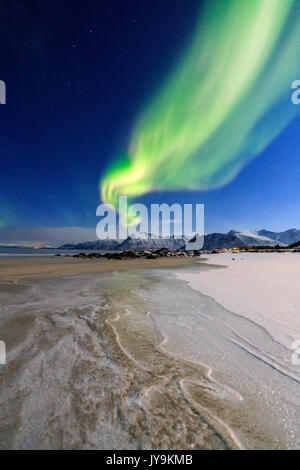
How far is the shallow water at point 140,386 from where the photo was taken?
141 centimetres

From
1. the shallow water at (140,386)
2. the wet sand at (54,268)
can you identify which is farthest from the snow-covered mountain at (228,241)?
the shallow water at (140,386)

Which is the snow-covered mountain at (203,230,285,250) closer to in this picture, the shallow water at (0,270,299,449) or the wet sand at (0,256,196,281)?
the wet sand at (0,256,196,281)

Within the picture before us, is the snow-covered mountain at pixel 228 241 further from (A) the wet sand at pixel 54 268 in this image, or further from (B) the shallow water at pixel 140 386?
(B) the shallow water at pixel 140 386

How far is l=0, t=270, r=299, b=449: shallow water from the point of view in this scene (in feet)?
4.64

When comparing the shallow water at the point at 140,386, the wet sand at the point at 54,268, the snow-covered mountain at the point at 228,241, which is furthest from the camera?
the snow-covered mountain at the point at 228,241

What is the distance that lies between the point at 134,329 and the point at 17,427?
6.78ft

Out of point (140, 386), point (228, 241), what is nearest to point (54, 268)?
point (140, 386)

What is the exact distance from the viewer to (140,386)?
1.94 m

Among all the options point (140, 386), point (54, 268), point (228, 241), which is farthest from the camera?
point (228, 241)

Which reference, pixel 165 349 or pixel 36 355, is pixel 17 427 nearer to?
pixel 36 355

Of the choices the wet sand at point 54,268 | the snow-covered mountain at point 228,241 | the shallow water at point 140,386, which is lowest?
the wet sand at point 54,268

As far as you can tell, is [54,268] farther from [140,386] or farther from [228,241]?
[228,241]

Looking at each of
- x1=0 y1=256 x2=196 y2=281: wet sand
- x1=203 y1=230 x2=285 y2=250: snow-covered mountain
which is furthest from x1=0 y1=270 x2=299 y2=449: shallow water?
x1=203 y1=230 x2=285 y2=250: snow-covered mountain
